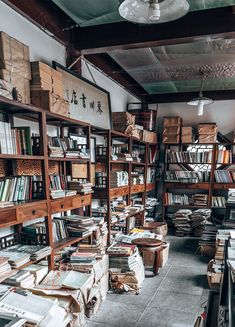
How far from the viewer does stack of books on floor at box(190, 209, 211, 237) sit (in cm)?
466

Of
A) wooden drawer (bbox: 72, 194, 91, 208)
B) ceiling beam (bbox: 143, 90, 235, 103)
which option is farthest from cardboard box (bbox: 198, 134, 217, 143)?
wooden drawer (bbox: 72, 194, 91, 208)

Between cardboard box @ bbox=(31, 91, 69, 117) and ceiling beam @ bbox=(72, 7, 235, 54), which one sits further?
ceiling beam @ bbox=(72, 7, 235, 54)

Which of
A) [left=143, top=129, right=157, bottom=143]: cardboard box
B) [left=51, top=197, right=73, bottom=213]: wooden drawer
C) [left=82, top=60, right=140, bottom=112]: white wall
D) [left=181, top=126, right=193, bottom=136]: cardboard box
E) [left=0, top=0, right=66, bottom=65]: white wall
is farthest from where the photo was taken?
[left=181, top=126, right=193, bottom=136]: cardboard box

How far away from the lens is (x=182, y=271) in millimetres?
3238

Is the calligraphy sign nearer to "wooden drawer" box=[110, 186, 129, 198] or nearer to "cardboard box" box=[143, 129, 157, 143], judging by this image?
"wooden drawer" box=[110, 186, 129, 198]

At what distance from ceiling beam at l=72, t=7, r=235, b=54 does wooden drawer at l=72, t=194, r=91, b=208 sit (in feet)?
5.11

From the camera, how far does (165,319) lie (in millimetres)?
2227

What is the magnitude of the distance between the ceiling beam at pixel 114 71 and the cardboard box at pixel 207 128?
4.46ft

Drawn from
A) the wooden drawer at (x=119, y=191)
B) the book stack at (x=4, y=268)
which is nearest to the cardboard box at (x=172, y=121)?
the wooden drawer at (x=119, y=191)

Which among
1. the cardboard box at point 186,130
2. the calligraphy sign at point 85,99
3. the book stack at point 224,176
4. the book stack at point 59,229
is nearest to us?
the book stack at point 59,229

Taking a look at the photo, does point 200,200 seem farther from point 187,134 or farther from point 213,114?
point 213,114

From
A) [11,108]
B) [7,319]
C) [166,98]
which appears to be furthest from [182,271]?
[166,98]

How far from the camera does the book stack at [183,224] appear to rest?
479 centimetres

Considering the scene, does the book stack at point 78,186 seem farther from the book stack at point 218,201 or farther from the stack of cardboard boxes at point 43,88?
the book stack at point 218,201
